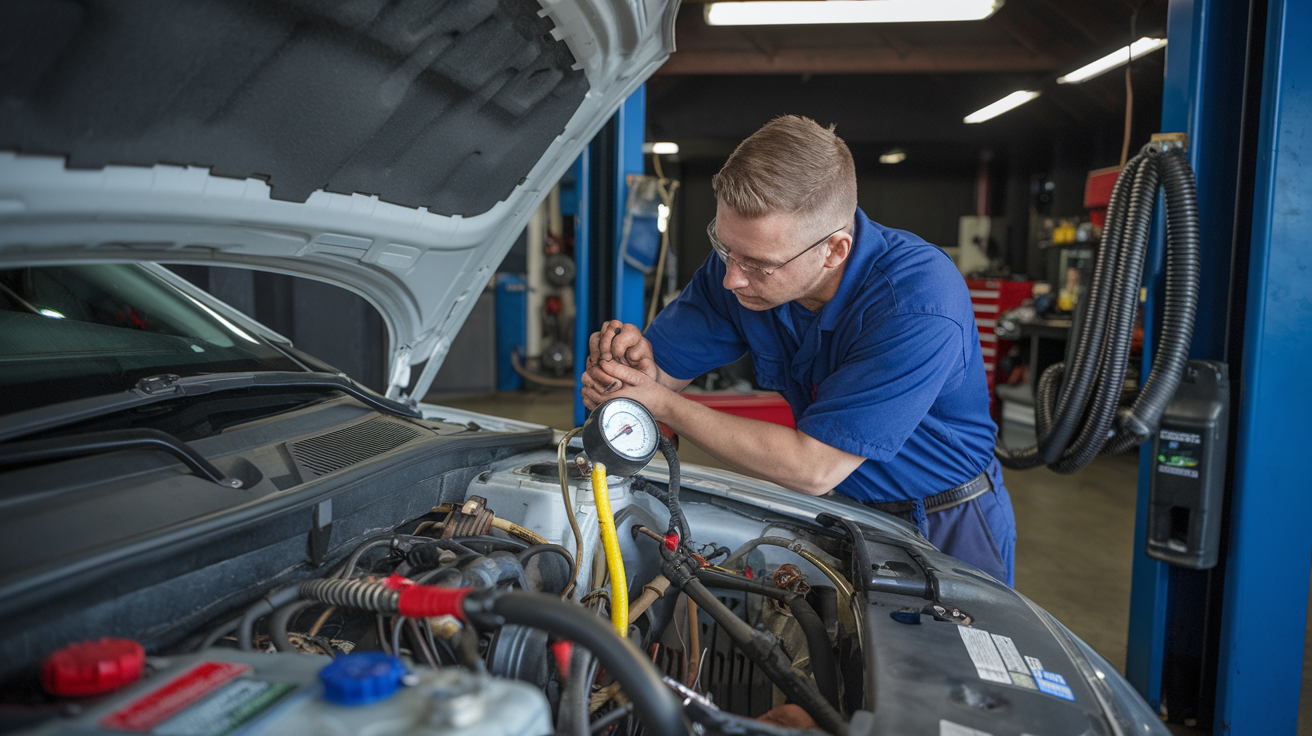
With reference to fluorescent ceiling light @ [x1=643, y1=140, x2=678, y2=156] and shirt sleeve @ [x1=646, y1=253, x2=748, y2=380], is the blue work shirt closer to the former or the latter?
shirt sleeve @ [x1=646, y1=253, x2=748, y2=380]

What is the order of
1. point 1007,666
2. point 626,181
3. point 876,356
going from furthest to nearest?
point 626,181 < point 876,356 < point 1007,666

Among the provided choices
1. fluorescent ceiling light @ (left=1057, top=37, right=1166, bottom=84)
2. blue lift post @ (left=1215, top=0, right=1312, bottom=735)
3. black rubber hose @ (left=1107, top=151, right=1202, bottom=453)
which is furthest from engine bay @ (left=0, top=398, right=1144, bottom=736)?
fluorescent ceiling light @ (left=1057, top=37, right=1166, bottom=84)

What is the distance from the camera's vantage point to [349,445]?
1.21 m

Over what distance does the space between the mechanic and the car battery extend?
34.0 inches

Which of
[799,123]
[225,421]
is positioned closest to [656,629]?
[225,421]

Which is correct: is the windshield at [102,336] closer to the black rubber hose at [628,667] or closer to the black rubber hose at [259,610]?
the black rubber hose at [259,610]

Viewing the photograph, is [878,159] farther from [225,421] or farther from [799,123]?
[225,421]

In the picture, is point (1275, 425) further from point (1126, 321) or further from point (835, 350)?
point (835, 350)

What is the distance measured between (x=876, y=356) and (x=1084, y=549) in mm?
2807

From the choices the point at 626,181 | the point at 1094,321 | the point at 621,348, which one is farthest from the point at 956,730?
the point at 626,181

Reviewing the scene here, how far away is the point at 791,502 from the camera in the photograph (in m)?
1.55

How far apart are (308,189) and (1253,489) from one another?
223 cm

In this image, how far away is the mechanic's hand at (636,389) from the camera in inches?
58.3

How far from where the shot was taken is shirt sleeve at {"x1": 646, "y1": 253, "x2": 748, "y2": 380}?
183cm
